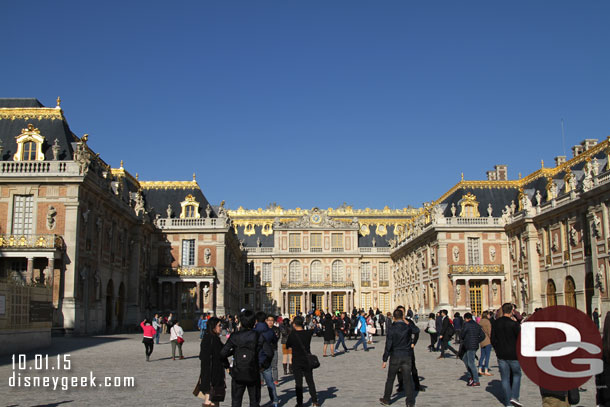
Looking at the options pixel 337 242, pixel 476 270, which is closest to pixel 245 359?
pixel 476 270

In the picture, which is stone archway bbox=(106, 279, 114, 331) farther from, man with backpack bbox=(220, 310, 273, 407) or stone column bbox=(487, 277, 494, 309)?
man with backpack bbox=(220, 310, 273, 407)

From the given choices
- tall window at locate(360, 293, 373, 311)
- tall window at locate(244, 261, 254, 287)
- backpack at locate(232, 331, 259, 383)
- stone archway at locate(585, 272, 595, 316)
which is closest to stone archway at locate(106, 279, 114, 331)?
stone archway at locate(585, 272, 595, 316)

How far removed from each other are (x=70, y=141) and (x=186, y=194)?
Result: 20.2 metres

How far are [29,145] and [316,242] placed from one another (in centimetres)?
4555

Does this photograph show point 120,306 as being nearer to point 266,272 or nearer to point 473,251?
point 473,251

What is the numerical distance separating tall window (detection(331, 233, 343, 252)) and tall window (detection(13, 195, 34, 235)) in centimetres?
4641

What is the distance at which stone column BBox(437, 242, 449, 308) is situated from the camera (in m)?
50.2

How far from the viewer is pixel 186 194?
5353 cm

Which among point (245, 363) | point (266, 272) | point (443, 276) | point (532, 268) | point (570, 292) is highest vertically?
point (266, 272)

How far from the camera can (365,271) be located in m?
74.2

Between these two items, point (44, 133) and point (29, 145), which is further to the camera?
point (44, 133)

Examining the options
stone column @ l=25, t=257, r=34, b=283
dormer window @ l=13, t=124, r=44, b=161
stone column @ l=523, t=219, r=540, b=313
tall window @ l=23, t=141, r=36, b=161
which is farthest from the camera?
stone column @ l=523, t=219, r=540, b=313

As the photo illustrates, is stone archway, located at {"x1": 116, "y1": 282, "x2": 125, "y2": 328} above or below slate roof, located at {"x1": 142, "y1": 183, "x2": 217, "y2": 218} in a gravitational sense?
below

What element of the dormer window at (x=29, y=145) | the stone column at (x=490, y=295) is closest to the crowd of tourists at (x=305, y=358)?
the dormer window at (x=29, y=145)
